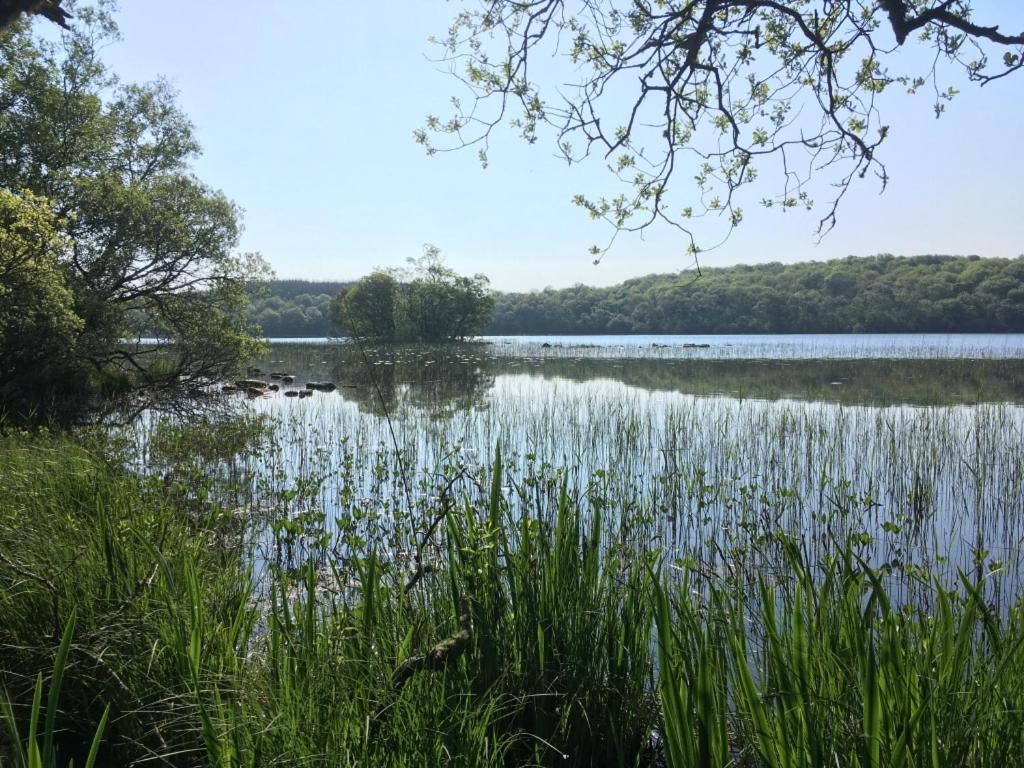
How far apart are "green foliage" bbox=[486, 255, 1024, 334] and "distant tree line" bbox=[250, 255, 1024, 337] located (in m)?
0.11

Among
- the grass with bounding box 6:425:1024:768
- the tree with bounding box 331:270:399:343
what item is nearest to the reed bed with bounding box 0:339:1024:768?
the grass with bounding box 6:425:1024:768

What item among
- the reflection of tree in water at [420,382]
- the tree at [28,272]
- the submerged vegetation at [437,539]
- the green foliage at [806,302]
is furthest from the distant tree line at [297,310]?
the tree at [28,272]

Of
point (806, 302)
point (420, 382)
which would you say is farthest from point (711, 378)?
point (806, 302)

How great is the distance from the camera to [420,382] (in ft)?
74.5

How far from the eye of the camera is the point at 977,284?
6106 cm

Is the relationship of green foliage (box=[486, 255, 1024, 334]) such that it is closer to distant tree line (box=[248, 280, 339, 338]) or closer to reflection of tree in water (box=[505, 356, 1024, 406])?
reflection of tree in water (box=[505, 356, 1024, 406])

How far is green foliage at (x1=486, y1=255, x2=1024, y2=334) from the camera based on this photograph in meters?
60.1

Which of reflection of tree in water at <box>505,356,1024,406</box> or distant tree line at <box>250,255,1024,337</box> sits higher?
distant tree line at <box>250,255,1024,337</box>

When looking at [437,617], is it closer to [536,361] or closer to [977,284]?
[536,361]

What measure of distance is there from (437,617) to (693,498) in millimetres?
5631

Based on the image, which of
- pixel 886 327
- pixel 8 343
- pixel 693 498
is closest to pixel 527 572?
pixel 693 498

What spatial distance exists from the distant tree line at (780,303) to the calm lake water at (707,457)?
2862cm

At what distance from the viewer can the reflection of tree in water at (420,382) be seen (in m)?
16.5

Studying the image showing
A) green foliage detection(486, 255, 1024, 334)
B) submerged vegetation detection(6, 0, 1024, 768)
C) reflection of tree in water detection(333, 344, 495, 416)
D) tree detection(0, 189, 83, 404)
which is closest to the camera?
submerged vegetation detection(6, 0, 1024, 768)
